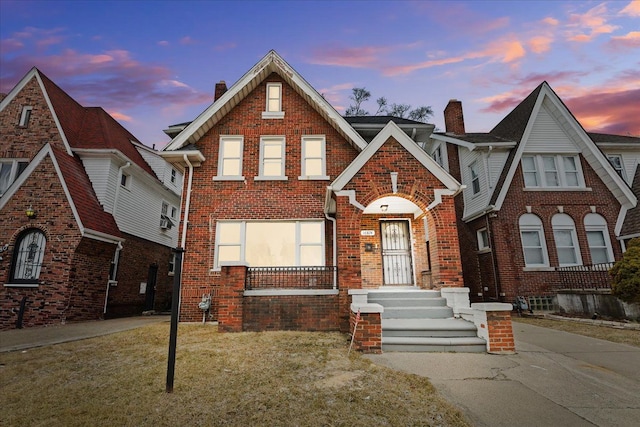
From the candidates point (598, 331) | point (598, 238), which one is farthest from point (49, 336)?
point (598, 238)

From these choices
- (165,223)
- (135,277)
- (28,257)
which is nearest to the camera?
(28,257)

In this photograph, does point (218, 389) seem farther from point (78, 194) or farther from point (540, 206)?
point (540, 206)

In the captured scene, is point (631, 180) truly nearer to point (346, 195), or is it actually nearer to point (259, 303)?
point (346, 195)

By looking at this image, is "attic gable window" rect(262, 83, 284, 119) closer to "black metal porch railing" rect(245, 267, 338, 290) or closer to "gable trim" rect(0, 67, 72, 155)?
"black metal porch railing" rect(245, 267, 338, 290)

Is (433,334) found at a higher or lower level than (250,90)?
lower

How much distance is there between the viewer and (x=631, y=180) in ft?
52.0

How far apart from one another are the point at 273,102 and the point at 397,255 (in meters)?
7.91

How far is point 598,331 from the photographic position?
8.34 metres

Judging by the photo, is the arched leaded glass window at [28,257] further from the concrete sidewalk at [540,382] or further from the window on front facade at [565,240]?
the window on front facade at [565,240]

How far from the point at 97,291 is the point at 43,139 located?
7.34 metres

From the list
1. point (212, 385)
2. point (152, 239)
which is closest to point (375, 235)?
point (212, 385)

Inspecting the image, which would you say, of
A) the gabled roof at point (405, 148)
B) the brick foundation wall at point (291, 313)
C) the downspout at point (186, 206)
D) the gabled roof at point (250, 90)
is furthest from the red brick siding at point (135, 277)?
the gabled roof at point (405, 148)

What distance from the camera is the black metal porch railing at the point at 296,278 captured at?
9.45 m

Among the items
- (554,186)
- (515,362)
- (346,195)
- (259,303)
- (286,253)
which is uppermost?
(554,186)
